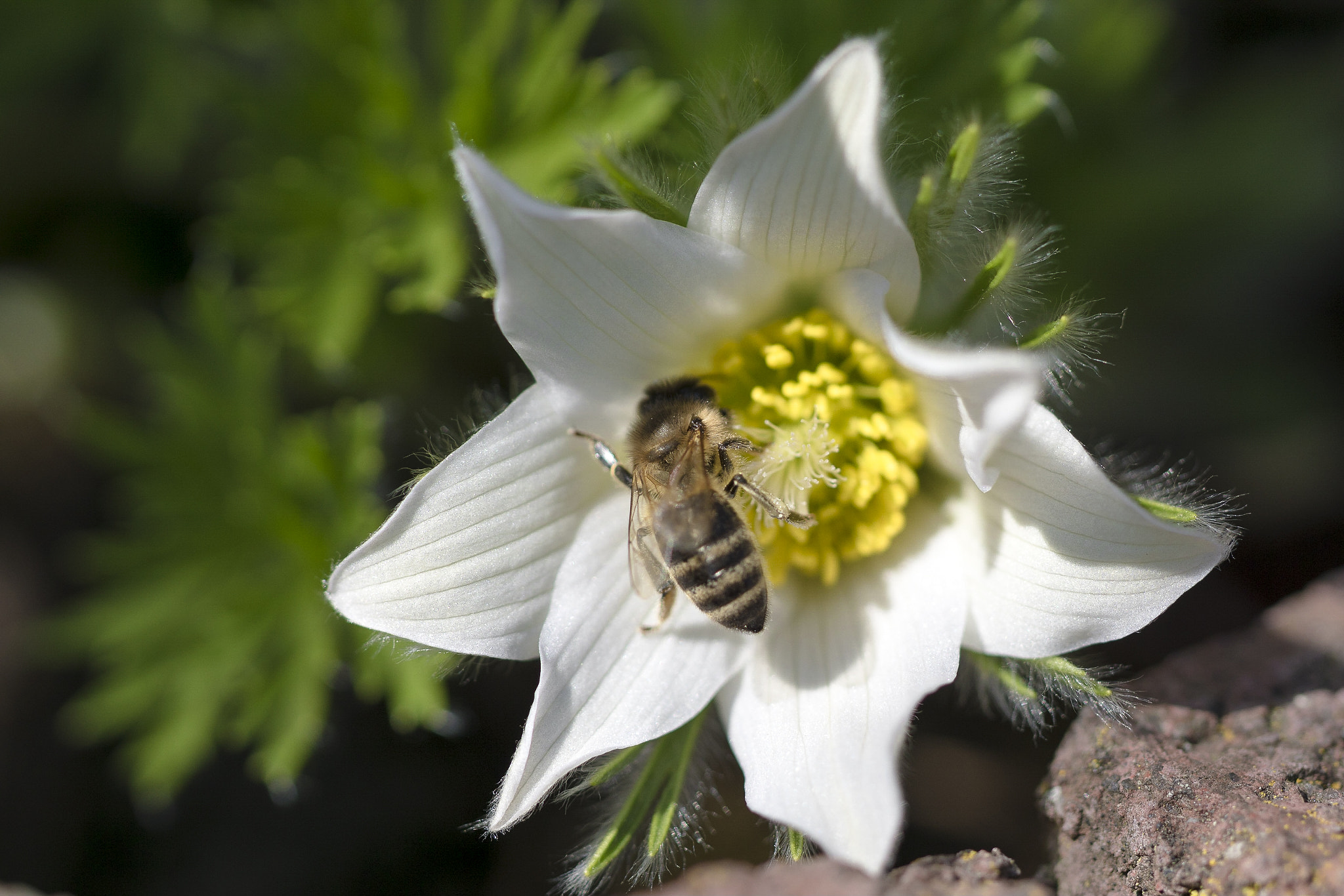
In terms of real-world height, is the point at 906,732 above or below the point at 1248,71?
below

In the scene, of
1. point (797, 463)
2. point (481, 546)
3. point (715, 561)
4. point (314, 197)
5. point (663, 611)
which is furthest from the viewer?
point (314, 197)

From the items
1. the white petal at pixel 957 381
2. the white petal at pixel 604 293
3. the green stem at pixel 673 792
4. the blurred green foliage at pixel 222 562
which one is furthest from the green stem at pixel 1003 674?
the blurred green foliage at pixel 222 562

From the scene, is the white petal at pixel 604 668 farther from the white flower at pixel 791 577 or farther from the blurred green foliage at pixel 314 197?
the blurred green foliage at pixel 314 197

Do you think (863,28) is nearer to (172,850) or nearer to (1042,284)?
(1042,284)

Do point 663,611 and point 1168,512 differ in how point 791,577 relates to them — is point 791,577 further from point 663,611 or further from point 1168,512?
point 1168,512

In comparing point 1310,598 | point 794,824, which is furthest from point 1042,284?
point 794,824

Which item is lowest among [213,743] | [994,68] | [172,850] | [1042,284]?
[172,850]

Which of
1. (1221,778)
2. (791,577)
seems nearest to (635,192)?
(791,577)
